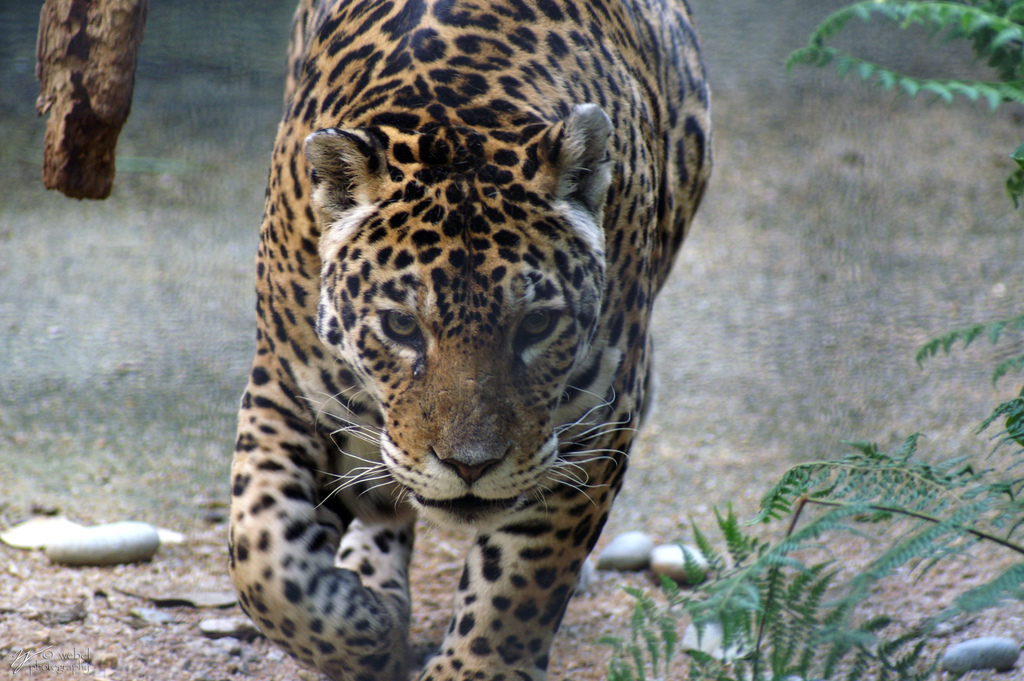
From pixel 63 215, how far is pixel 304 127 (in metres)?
5.91

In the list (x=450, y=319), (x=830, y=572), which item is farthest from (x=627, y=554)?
(x=450, y=319)

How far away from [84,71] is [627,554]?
2.91m

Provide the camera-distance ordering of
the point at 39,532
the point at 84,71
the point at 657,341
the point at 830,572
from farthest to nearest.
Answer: the point at 657,341 < the point at 39,532 < the point at 84,71 < the point at 830,572

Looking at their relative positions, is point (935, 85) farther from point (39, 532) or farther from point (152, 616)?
point (39, 532)

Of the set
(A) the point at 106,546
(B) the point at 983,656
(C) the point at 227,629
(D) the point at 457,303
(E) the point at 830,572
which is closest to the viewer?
(E) the point at 830,572

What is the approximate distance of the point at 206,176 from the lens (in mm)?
9141

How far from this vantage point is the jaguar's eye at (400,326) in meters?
2.86

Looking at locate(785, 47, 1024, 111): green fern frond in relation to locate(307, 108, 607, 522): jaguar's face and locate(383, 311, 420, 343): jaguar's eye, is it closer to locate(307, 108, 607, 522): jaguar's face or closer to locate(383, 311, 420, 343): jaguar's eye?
locate(307, 108, 607, 522): jaguar's face

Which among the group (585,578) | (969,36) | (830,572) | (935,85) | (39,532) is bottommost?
(39,532)

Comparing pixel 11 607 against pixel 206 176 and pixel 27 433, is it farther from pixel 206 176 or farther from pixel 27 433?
pixel 206 176

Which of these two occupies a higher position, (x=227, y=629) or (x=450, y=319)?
(x=450, y=319)

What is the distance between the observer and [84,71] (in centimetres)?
369

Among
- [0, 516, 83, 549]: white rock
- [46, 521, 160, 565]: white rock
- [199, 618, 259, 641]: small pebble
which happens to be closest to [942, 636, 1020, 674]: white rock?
[199, 618, 259, 641]: small pebble

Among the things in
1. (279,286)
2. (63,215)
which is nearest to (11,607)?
(279,286)
